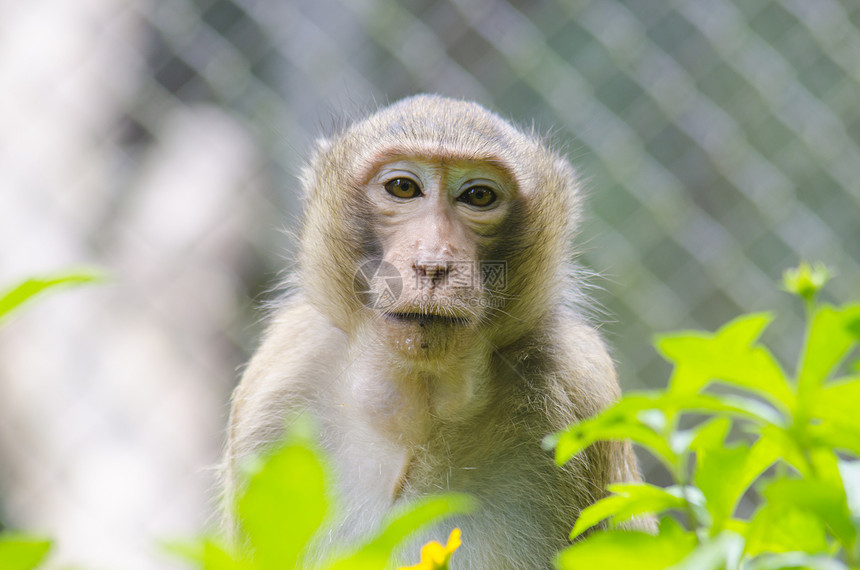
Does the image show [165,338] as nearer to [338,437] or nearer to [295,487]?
[338,437]

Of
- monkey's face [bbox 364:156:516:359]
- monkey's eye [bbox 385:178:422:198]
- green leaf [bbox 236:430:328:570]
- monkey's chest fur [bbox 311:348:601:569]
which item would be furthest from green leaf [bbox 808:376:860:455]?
monkey's eye [bbox 385:178:422:198]

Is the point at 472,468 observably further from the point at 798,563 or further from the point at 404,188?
the point at 798,563

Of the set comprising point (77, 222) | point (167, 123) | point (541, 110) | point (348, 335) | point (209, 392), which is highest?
point (541, 110)

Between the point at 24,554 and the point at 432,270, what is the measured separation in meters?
1.15

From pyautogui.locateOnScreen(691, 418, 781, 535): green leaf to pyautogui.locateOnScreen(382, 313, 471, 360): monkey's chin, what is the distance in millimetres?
995

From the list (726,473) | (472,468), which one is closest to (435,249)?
(472,468)

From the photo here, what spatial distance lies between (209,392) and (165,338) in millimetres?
282

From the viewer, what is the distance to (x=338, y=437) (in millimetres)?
1776

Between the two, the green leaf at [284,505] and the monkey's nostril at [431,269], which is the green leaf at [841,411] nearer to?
the green leaf at [284,505]

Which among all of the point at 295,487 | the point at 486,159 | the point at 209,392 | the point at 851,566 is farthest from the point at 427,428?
the point at 209,392

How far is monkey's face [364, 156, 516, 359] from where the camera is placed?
152 cm

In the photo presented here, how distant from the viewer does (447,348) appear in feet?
5.11

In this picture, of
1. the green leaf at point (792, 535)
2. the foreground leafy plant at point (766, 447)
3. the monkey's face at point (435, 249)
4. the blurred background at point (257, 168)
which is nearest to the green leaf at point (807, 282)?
the foreground leafy plant at point (766, 447)

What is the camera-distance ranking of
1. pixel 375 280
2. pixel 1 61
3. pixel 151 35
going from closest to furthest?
pixel 375 280 < pixel 1 61 < pixel 151 35
